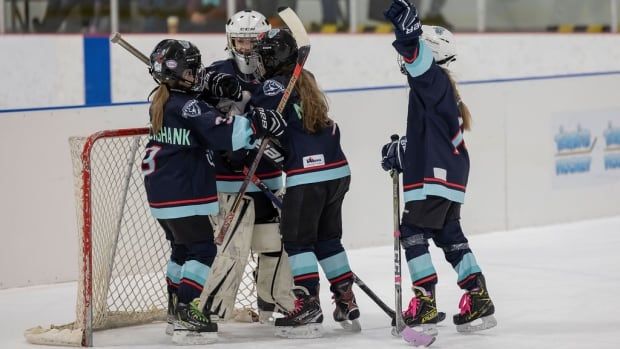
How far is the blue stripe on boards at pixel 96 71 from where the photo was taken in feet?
20.7

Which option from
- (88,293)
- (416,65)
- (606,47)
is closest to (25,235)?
(88,293)

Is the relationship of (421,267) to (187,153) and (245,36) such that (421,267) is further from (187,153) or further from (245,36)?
(245,36)

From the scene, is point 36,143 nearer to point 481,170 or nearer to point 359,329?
point 359,329

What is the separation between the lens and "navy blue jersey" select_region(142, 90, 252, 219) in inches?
162

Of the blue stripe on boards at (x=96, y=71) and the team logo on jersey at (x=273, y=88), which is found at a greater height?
the blue stripe on boards at (x=96, y=71)

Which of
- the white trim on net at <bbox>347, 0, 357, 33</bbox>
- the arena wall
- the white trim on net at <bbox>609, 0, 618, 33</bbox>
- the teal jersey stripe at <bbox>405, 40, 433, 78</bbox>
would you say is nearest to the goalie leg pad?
the teal jersey stripe at <bbox>405, 40, 433, 78</bbox>

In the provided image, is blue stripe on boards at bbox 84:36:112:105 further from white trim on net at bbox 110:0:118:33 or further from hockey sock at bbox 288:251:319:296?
hockey sock at bbox 288:251:319:296

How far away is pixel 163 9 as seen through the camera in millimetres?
7199

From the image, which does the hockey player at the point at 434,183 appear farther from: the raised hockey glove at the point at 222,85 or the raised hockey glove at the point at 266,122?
the raised hockey glove at the point at 222,85

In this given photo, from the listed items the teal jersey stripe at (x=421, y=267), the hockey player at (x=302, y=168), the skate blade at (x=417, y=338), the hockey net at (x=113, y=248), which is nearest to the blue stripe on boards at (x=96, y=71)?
the hockey net at (x=113, y=248)

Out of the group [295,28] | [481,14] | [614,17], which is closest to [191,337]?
[295,28]

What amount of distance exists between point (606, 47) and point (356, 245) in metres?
3.26

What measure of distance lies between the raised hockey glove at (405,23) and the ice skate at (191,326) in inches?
40.0

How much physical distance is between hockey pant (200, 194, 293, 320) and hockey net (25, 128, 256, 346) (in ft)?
0.80
